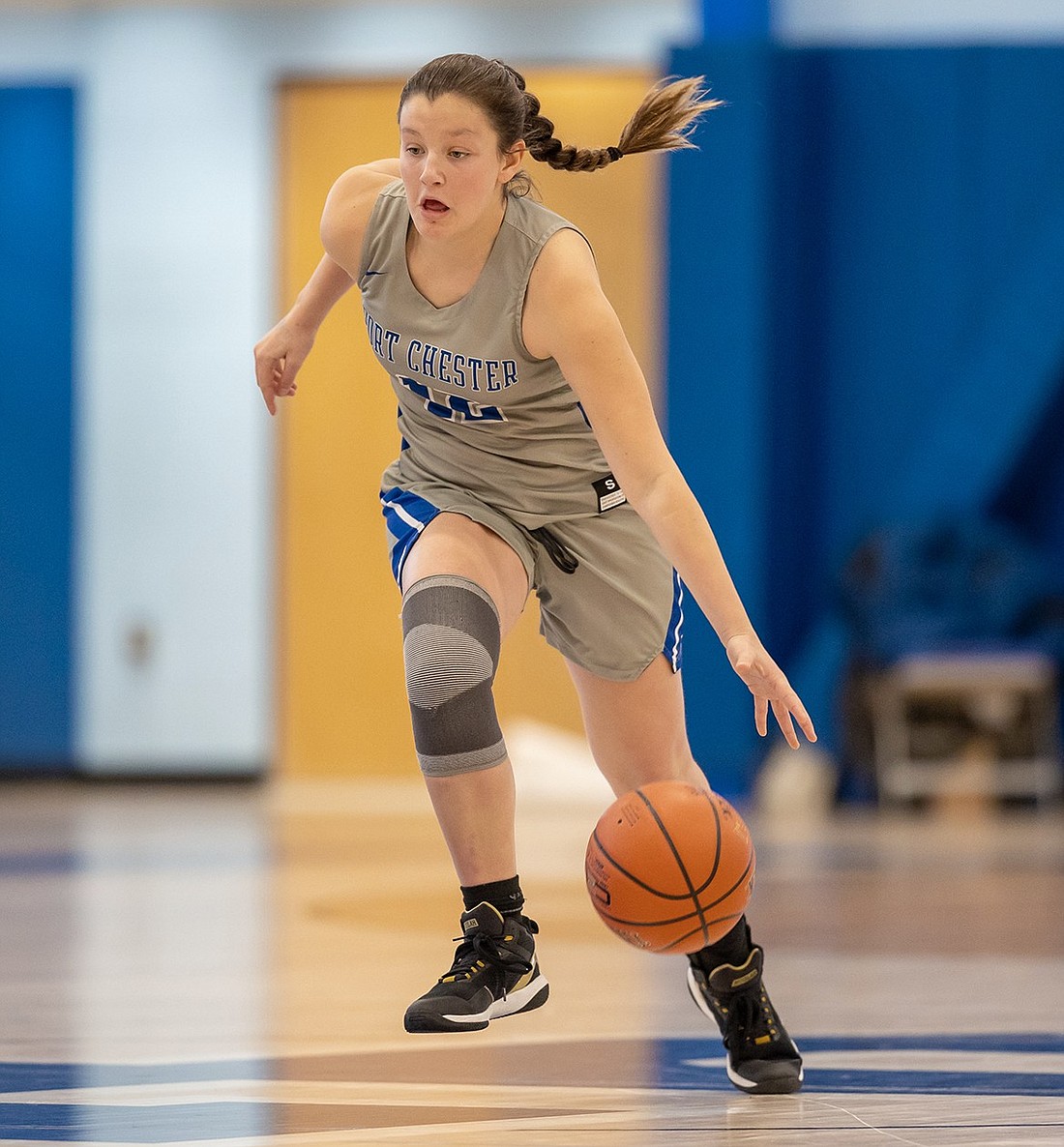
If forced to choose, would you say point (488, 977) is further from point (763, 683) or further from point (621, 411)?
point (621, 411)

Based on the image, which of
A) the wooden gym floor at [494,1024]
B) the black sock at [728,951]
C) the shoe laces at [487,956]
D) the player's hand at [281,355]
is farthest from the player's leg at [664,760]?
the player's hand at [281,355]

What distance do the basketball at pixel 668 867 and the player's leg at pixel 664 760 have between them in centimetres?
18

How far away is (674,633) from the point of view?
2.86 meters

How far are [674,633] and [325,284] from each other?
0.78 m

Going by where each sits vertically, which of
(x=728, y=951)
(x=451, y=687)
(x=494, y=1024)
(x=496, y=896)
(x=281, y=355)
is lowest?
(x=494, y=1024)

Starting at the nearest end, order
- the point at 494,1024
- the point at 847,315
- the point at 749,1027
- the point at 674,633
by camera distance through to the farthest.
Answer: the point at 749,1027 < the point at 674,633 < the point at 494,1024 < the point at 847,315

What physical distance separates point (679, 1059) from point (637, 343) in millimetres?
7898

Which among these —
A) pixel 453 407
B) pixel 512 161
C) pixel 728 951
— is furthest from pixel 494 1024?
pixel 512 161

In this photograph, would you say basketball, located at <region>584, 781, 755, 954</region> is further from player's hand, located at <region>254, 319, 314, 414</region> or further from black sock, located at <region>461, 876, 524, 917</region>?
player's hand, located at <region>254, 319, 314, 414</region>

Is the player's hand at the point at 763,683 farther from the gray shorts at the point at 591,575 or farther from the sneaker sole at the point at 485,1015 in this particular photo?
the sneaker sole at the point at 485,1015

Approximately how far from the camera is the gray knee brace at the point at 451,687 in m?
2.58

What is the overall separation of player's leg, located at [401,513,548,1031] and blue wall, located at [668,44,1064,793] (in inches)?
255

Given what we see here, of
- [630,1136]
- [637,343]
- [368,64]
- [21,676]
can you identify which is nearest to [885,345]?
[637,343]

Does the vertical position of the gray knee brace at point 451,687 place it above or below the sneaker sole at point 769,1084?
above
